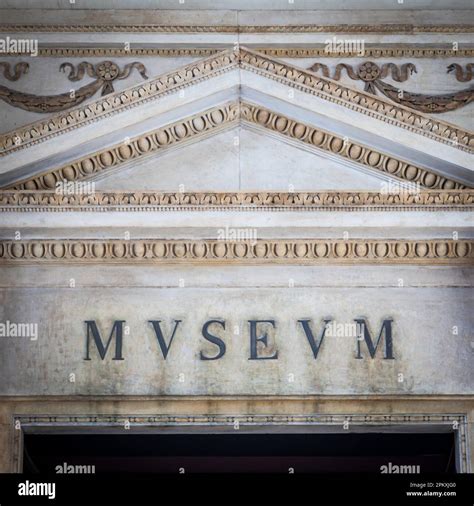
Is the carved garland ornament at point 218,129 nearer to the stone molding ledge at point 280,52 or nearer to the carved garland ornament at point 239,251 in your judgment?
the carved garland ornament at point 239,251

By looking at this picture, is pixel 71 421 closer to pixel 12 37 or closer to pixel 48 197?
pixel 48 197

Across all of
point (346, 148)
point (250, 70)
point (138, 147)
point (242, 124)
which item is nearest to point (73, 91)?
point (138, 147)

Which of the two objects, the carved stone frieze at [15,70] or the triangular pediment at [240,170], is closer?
the triangular pediment at [240,170]

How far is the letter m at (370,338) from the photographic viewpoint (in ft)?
27.3

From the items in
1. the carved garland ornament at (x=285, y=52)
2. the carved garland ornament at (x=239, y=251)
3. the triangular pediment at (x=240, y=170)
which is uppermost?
the carved garland ornament at (x=285, y=52)

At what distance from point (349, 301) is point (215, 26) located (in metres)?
2.97

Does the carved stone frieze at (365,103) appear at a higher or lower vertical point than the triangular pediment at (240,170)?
higher

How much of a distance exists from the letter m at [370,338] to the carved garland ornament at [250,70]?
4.43ft
